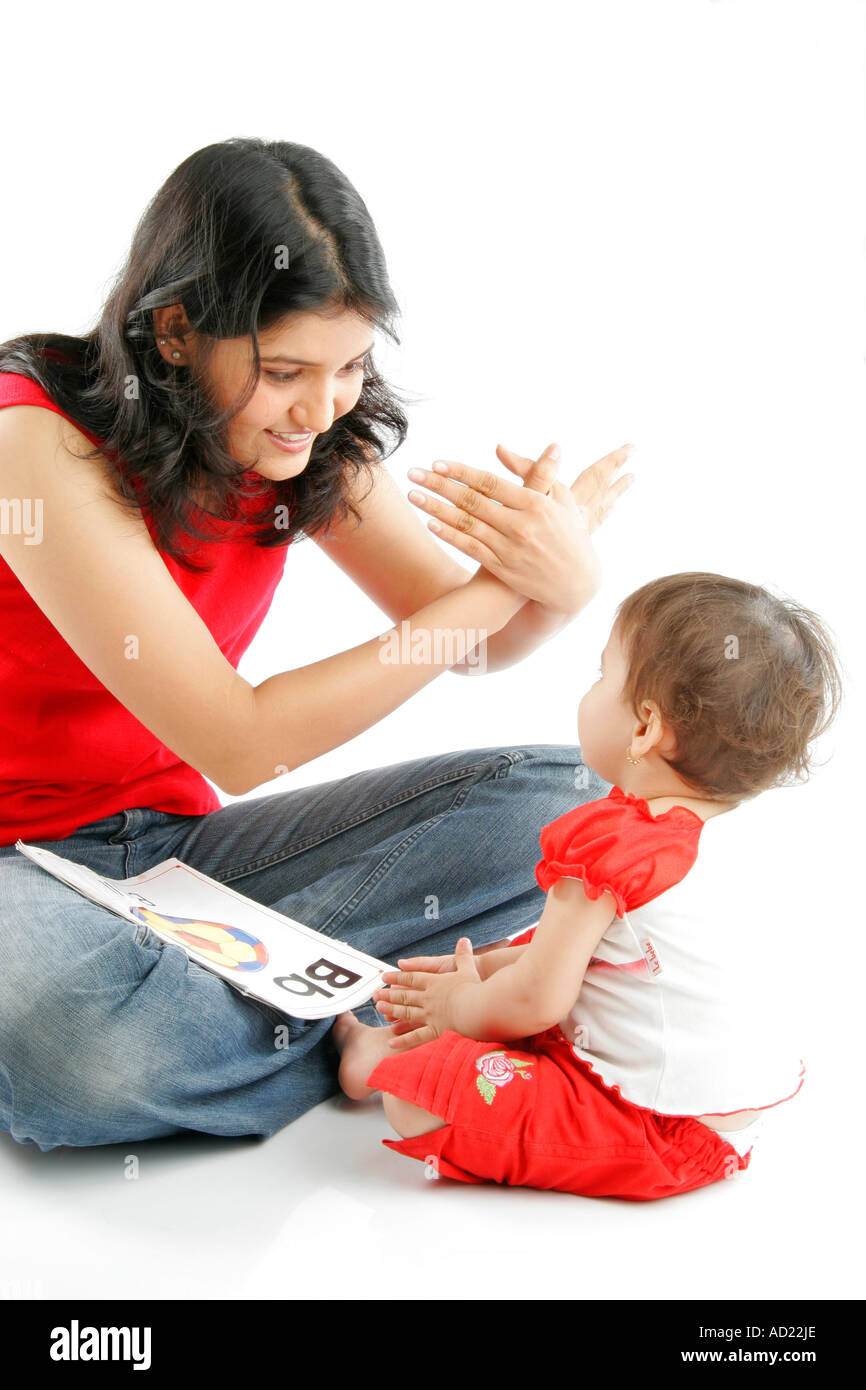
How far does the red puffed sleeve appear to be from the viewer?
3.84 ft

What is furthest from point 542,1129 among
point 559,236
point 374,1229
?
point 559,236

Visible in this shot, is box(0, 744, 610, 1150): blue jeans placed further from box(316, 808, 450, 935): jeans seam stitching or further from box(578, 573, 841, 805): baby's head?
box(578, 573, 841, 805): baby's head

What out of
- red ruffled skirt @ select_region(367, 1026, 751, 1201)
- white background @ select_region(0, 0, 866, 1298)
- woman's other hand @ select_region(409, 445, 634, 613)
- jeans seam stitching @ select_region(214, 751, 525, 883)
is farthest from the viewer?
white background @ select_region(0, 0, 866, 1298)

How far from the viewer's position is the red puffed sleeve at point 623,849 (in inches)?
46.1

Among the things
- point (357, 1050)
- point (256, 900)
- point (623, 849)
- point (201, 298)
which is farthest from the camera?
point (256, 900)

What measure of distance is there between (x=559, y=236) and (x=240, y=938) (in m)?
1.91

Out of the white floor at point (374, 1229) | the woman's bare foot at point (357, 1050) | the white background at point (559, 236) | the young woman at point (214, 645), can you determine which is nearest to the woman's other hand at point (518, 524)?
the young woman at point (214, 645)

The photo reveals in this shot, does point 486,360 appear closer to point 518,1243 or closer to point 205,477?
point 205,477

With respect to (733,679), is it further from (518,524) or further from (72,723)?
(72,723)

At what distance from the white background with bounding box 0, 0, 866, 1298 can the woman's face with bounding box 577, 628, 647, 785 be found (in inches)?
40.9

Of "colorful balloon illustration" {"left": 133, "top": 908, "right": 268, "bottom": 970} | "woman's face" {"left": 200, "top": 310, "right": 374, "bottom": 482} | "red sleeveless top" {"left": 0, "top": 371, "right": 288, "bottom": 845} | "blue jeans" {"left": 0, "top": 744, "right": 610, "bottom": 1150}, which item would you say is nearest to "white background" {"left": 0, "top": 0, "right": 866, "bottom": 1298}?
"blue jeans" {"left": 0, "top": 744, "right": 610, "bottom": 1150}

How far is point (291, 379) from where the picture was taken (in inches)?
54.3

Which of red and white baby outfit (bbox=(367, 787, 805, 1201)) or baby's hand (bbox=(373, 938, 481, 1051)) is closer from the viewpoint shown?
red and white baby outfit (bbox=(367, 787, 805, 1201))

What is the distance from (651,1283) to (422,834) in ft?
2.05
